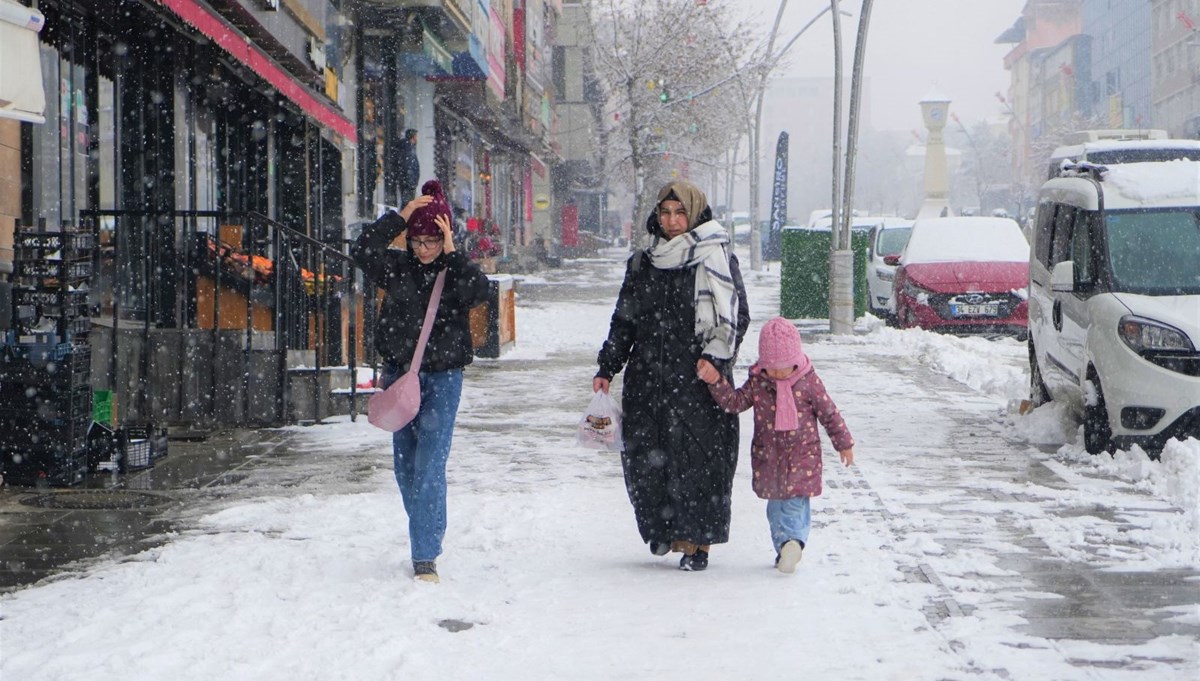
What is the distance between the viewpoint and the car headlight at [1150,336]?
975 cm

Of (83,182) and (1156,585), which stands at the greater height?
(83,182)

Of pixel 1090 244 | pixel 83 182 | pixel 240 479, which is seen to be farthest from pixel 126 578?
pixel 1090 244

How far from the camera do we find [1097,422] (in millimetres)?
10188

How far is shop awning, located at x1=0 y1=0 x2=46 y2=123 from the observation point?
7871 mm

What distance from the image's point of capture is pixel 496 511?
8.36 m

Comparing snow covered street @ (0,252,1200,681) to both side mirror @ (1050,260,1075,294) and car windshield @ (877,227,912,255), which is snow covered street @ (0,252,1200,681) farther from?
car windshield @ (877,227,912,255)

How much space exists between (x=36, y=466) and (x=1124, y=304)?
695 centimetres

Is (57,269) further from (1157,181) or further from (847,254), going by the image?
(847,254)

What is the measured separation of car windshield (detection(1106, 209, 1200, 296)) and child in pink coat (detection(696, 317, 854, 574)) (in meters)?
4.60

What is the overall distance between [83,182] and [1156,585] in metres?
8.49

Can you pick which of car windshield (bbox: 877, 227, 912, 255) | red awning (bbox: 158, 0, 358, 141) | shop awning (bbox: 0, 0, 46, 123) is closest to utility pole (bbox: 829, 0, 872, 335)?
car windshield (bbox: 877, 227, 912, 255)

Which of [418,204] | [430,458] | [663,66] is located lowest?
[430,458]

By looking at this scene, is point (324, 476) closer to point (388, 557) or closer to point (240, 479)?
point (240, 479)

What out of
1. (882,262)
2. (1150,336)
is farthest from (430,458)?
(882,262)
